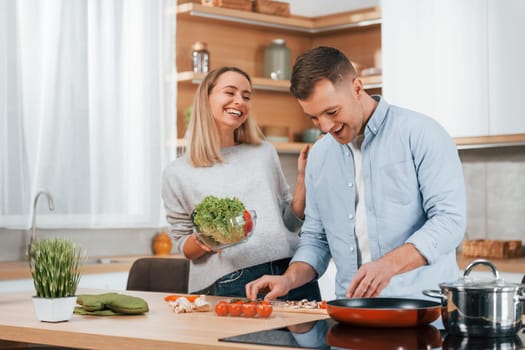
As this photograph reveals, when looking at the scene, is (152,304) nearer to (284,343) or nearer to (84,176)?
(284,343)

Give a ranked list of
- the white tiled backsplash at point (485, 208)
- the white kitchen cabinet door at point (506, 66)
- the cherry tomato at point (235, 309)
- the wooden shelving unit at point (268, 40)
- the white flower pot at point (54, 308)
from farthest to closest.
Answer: the wooden shelving unit at point (268, 40)
the white tiled backsplash at point (485, 208)
the white kitchen cabinet door at point (506, 66)
the cherry tomato at point (235, 309)
the white flower pot at point (54, 308)

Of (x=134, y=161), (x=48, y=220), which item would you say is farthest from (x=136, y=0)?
(x=48, y=220)

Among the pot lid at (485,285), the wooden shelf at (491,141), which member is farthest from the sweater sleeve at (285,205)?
the wooden shelf at (491,141)

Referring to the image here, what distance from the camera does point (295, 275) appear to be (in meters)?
2.86

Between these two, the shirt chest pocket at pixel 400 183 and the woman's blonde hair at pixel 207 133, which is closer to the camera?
the shirt chest pocket at pixel 400 183

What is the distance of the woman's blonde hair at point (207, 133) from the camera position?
3.41 m

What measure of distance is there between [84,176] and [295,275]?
8.01 feet

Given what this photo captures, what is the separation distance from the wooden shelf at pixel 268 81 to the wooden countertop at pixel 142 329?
9.02 feet

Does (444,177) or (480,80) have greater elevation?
(480,80)

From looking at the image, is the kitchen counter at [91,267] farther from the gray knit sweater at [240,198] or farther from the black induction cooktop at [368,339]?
the black induction cooktop at [368,339]

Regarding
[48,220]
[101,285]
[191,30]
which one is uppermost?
[191,30]

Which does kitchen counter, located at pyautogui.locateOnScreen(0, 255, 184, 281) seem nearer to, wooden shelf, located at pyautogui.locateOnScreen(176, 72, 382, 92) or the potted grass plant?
wooden shelf, located at pyautogui.locateOnScreen(176, 72, 382, 92)

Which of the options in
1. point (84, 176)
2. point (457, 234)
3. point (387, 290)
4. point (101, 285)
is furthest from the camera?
point (84, 176)

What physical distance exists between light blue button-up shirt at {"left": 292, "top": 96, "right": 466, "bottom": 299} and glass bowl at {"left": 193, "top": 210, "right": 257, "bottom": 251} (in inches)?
7.7
